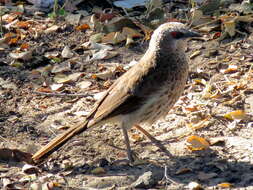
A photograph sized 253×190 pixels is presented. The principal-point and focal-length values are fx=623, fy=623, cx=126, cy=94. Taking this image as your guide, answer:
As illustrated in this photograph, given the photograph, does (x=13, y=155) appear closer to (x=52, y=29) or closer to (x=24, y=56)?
(x=24, y=56)

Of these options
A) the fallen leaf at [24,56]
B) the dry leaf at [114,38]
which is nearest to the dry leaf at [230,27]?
the dry leaf at [114,38]

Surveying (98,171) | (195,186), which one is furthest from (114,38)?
(195,186)

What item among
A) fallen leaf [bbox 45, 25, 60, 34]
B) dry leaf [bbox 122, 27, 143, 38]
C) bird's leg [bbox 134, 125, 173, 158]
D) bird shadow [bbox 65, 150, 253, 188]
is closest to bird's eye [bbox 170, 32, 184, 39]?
bird's leg [bbox 134, 125, 173, 158]

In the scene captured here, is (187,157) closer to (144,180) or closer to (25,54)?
(144,180)

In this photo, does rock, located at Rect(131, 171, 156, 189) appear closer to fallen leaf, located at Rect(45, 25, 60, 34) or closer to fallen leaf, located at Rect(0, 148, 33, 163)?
fallen leaf, located at Rect(0, 148, 33, 163)

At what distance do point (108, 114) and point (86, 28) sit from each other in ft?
9.81

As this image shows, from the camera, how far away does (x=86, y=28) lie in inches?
340

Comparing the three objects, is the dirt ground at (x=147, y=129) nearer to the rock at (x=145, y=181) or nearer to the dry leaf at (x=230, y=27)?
the rock at (x=145, y=181)

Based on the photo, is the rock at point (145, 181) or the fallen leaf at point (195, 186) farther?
the rock at point (145, 181)

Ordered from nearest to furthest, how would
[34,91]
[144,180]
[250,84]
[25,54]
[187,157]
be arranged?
1. [144,180]
2. [187,157]
3. [250,84]
4. [34,91]
5. [25,54]

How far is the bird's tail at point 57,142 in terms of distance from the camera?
5.78m

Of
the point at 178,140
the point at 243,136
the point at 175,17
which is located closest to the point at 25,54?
the point at 175,17

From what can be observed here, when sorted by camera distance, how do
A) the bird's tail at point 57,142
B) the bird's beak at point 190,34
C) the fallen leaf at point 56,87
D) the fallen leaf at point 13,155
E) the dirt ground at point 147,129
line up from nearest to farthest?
the dirt ground at point 147,129, the bird's tail at point 57,142, the fallen leaf at point 13,155, the bird's beak at point 190,34, the fallen leaf at point 56,87

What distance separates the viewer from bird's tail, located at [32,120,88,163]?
578cm
